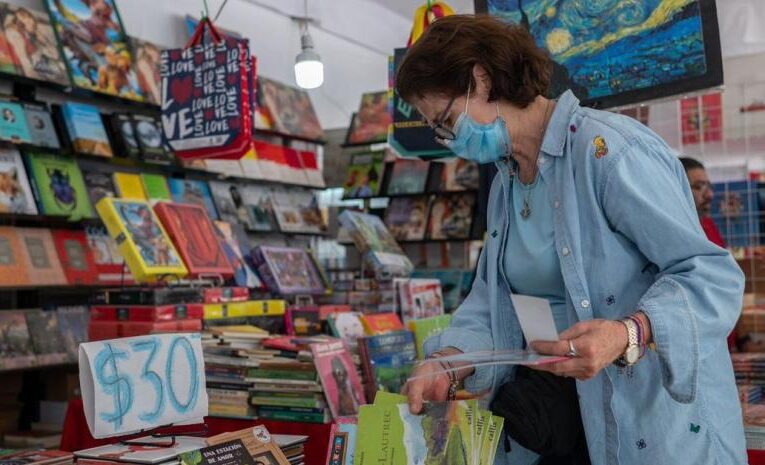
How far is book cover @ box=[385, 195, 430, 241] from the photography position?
732cm

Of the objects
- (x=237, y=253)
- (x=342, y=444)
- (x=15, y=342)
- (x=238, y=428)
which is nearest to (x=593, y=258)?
(x=342, y=444)

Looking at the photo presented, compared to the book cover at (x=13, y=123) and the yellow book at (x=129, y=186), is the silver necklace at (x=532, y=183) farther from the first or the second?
the yellow book at (x=129, y=186)

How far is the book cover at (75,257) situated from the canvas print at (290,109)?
86.9 inches

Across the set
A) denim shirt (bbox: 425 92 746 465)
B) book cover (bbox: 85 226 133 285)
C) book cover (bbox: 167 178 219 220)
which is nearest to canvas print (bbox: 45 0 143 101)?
book cover (bbox: 167 178 219 220)

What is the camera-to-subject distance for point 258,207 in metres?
6.83

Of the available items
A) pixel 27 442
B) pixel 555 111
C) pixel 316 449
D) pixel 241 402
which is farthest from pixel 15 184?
pixel 555 111

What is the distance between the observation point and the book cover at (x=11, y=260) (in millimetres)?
4754

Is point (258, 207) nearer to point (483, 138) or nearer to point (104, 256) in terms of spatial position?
point (104, 256)

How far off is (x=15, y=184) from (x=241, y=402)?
2943mm

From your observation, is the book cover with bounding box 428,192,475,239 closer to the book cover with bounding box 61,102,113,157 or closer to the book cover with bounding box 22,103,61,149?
the book cover with bounding box 61,102,113,157

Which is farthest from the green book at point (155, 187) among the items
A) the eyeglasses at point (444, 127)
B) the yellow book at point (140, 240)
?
the eyeglasses at point (444, 127)

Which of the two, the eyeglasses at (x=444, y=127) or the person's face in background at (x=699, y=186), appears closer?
the eyeglasses at (x=444, y=127)

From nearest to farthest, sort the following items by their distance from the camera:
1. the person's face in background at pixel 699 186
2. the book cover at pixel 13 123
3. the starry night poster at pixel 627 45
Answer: the starry night poster at pixel 627 45 → the person's face in background at pixel 699 186 → the book cover at pixel 13 123

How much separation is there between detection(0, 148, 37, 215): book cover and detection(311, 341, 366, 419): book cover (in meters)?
2.93
